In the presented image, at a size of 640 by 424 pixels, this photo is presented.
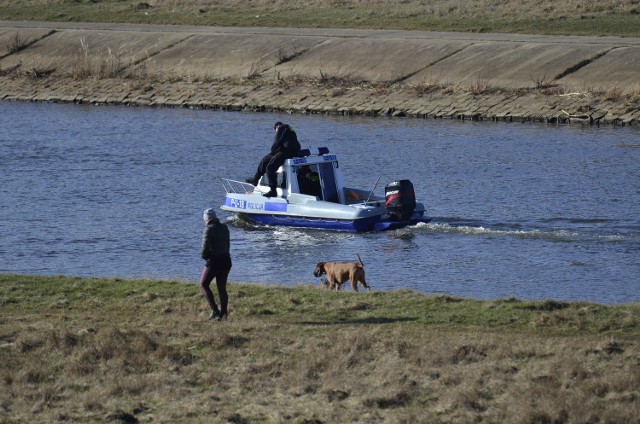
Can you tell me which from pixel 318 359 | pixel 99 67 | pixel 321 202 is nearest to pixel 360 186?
pixel 321 202

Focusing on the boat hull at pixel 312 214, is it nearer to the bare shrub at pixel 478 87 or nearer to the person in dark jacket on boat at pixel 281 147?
the person in dark jacket on boat at pixel 281 147

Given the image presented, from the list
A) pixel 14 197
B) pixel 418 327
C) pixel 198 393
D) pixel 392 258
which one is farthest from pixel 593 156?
pixel 198 393

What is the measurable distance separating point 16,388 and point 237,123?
37.6 m

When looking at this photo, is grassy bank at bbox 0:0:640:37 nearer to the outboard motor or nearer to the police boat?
the police boat

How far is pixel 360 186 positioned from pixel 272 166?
586cm

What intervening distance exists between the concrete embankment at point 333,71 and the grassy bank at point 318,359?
3091 cm

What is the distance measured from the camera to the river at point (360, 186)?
26.7 metres

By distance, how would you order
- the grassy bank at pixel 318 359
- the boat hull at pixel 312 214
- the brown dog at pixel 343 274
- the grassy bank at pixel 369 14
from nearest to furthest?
the grassy bank at pixel 318 359, the brown dog at pixel 343 274, the boat hull at pixel 312 214, the grassy bank at pixel 369 14

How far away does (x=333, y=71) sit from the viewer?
58219 mm

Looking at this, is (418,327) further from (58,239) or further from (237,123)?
(237,123)

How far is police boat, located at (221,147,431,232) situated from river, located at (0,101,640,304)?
36 centimetres

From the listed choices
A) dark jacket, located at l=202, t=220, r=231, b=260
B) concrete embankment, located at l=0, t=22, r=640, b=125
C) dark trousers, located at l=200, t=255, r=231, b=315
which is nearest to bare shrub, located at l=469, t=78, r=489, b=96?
concrete embankment, located at l=0, t=22, r=640, b=125

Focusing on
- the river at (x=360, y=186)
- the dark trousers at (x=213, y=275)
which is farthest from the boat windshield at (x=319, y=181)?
the dark trousers at (x=213, y=275)

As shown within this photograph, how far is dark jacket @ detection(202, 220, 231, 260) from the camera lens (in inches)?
722
